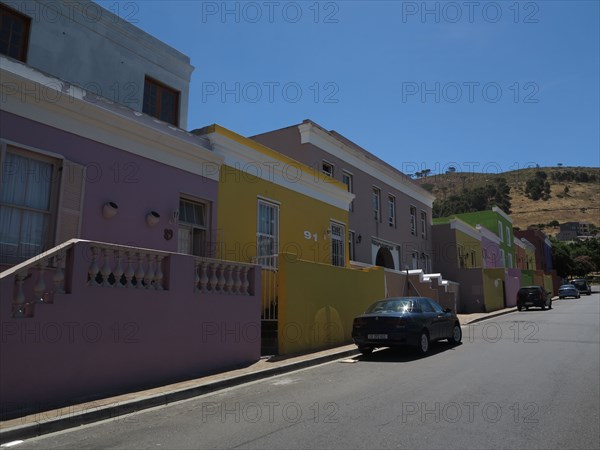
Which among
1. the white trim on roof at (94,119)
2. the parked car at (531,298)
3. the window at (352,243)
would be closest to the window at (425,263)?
the parked car at (531,298)

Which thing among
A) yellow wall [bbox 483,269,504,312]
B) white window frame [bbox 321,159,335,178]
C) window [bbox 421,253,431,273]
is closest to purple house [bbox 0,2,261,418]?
white window frame [bbox 321,159,335,178]

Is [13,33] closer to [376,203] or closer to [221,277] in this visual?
[221,277]

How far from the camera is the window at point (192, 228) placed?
38.7ft

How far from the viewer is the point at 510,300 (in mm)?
36750

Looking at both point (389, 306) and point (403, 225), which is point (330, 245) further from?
point (403, 225)

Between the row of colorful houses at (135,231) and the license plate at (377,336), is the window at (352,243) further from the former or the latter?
the license plate at (377,336)

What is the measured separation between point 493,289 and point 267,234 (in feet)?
76.7

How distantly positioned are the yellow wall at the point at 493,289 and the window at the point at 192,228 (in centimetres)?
2319

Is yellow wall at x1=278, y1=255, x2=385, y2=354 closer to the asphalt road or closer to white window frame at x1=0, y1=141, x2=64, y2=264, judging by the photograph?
the asphalt road

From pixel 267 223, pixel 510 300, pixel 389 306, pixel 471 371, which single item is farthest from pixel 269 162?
pixel 510 300

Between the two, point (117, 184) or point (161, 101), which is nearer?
point (117, 184)

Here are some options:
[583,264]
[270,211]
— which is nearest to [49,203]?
[270,211]

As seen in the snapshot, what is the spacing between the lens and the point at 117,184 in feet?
32.9

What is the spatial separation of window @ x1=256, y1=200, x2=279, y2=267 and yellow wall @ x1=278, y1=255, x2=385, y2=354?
63.8 inches
